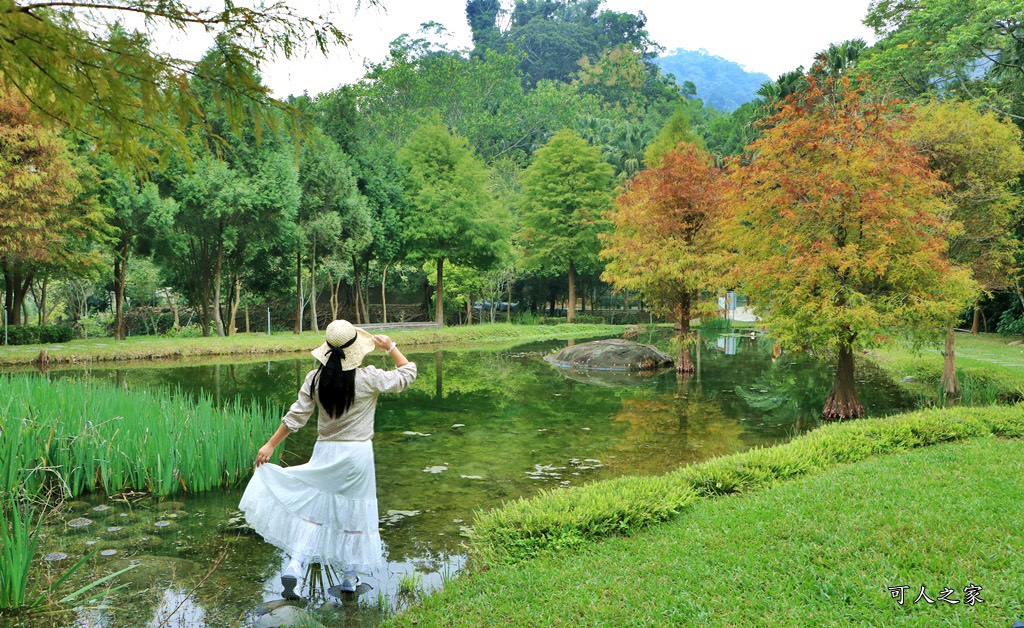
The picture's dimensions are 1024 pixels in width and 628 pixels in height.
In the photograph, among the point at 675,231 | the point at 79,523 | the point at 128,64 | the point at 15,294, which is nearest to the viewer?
the point at 128,64

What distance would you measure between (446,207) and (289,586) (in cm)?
2886

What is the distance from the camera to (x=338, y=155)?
28969mm

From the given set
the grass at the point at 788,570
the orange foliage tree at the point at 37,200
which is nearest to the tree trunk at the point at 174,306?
the orange foliage tree at the point at 37,200

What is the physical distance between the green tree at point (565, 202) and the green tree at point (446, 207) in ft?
12.9

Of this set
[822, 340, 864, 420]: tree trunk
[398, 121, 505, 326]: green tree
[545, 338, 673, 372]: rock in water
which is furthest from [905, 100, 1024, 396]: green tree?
[398, 121, 505, 326]: green tree

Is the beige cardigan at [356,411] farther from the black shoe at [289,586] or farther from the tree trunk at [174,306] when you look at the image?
the tree trunk at [174,306]

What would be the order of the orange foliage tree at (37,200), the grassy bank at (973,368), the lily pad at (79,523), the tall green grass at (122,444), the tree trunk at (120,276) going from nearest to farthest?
1. the lily pad at (79,523)
2. the tall green grass at (122,444)
3. the grassy bank at (973,368)
4. the orange foliage tree at (37,200)
5. the tree trunk at (120,276)

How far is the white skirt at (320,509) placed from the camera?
4.66m

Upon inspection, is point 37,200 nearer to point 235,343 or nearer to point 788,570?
point 235,343

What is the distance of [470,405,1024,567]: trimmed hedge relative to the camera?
5.24 meters

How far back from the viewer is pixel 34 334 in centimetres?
2244

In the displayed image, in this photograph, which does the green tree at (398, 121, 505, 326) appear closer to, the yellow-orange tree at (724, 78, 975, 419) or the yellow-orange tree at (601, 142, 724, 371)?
the yellow-orange tree at (601, 142, 724, 371)

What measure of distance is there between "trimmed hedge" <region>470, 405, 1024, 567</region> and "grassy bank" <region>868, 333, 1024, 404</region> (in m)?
3.03

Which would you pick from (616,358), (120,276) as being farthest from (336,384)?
(120,276)
